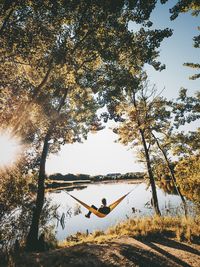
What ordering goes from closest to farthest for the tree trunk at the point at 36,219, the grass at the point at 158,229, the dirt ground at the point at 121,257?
the dirt ground at the point at 121,257, the grass at the point at 158,229, the tree trunk at the point at 36,219

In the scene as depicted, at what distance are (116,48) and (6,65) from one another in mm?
5031

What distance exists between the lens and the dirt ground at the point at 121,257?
253 inches

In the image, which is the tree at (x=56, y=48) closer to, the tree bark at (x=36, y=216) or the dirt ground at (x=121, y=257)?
the tree bark at (x=36, y=216)

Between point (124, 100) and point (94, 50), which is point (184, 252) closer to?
point (94, 50)

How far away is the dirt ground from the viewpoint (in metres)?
6.43

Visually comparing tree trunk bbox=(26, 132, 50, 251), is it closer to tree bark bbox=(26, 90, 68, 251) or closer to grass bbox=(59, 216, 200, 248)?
tree bark bbox=(26, 90, 68, 251)

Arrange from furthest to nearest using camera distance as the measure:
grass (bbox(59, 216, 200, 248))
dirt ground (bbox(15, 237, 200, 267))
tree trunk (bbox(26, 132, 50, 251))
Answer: tree trunk (bbox(26, 132, 50, 251))
grass (bbox(59, 216, 200, 248))
dirt ground (bbox(15, 237, 200, 267))

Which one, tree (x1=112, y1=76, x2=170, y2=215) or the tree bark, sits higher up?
tree (x1=112, y1=76, x2=170, y2=215)

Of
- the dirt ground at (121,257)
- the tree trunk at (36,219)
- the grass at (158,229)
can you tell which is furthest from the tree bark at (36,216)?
the dirt ground at (121,257)

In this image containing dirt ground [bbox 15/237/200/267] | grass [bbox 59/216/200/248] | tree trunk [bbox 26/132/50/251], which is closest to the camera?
dirt ground [bbox 15/237/200/267]

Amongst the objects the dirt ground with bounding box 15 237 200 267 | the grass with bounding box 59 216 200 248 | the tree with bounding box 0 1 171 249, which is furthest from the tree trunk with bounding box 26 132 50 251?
the dirt ground with bounding box 15 237 200 267

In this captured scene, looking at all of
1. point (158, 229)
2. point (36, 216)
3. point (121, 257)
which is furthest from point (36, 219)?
point (121, 257)

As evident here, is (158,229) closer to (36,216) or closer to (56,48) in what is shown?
(36,216)

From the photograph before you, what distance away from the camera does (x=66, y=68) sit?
11.7 m
